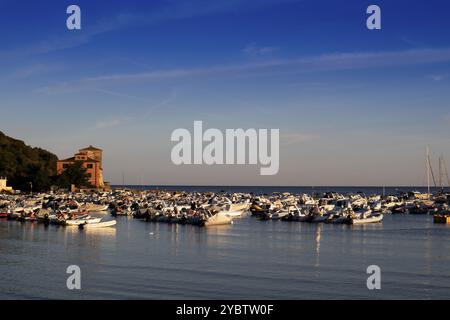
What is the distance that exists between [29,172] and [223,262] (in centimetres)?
8709

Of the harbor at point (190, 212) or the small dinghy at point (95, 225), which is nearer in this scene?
the small dinghy at point (95, 225)

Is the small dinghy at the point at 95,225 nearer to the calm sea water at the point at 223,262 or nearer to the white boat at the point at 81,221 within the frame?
the white boat at the point at 81,221

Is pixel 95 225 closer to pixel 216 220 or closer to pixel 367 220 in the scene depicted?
pixel 216 220

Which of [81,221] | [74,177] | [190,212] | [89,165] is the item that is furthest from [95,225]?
[89,165]

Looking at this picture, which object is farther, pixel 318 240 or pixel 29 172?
pixel 29 172

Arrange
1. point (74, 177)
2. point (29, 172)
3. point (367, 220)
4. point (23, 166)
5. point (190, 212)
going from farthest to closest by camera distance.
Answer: point (23, 166), point (74, 177), point (29, 172), point (190, 212), point (367, 220)

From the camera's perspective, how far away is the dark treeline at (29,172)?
10789cm

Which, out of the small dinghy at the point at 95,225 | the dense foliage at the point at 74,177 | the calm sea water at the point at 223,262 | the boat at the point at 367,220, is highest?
the dense foliage at the point at 74,177

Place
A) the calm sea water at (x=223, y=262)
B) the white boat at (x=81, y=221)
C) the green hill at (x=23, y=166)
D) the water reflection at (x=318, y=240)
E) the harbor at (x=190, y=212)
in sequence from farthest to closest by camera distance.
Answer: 1. the green hill at (x=23, y=166)
2. the harbor at (x=190, y=212)
3. the white boat at (x=81, y=221)
4. the water reflection at (x=318, y=240)
5. the calm sea water at (x=223, y=262)

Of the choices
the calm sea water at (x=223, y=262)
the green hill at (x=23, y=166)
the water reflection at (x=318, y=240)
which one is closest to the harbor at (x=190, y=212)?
the calm sea water at (x=223, y=262)

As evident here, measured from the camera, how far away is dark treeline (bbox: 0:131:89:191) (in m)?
108

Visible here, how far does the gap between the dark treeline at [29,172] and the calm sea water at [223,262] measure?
58.3 m

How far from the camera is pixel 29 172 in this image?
11169 centimetres
